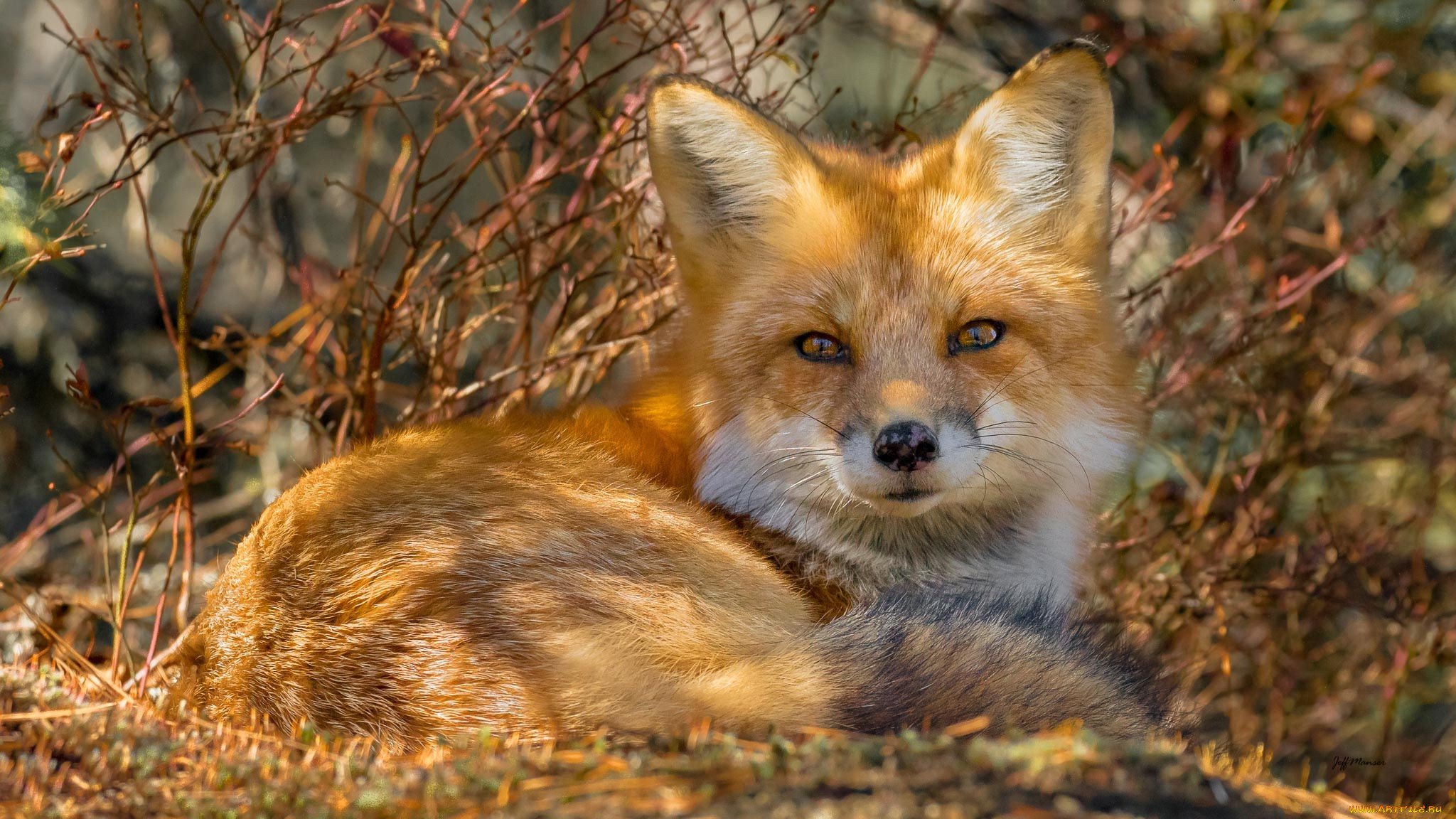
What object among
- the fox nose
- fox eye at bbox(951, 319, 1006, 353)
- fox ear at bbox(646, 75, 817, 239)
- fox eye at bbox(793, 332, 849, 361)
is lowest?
the fox nose

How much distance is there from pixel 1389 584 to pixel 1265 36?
238 centimetres

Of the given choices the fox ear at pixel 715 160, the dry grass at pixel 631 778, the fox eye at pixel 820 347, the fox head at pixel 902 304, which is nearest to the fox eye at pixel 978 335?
the fox head at pixel 902 304

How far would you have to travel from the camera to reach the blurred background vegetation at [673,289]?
338cm

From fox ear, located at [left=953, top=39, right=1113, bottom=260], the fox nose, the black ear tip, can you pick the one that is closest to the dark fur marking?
the fox nose

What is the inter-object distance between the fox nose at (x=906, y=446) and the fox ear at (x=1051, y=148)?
68 cm

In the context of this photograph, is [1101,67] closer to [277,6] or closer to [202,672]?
[277,6]

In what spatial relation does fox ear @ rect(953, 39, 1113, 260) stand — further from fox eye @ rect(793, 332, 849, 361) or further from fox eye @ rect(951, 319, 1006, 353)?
→ fox eye @ rect(793, 332, 849, 361)

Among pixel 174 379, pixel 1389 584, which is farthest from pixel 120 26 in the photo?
pixel 1389 584

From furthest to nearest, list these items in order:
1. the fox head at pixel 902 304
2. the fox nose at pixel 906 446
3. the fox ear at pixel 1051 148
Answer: the fox ear at pixel 1051 148 → the fox head at pixel 902 304 → the fox nose at pixel 906 446

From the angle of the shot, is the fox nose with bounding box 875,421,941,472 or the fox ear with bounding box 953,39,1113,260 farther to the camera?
the fox ear with bounding box 953,39,1113,260

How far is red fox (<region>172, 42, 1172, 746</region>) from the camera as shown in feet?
6.09

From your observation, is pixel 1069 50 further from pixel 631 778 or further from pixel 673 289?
pixel 631 778

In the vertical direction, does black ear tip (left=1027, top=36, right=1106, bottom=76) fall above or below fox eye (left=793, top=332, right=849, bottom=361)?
above

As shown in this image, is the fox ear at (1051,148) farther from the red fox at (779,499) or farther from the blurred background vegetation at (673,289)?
the blurred background vegetation at (673,289)
